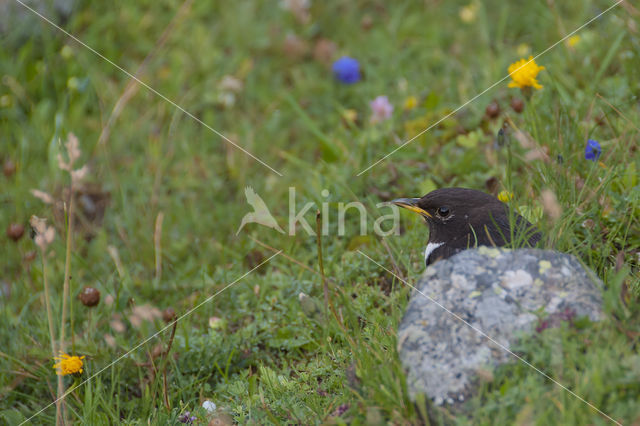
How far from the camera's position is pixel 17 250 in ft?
16.0

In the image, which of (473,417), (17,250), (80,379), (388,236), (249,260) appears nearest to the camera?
(473,417)

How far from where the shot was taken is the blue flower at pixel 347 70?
5.83m

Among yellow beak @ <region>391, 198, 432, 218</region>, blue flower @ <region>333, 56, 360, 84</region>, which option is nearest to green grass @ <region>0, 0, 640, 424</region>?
blue flower @ <region>333, 56, 360, 84</region>

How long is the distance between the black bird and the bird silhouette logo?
1.03 meters

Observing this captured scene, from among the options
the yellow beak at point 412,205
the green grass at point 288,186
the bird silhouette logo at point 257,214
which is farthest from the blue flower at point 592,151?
the bird silhouette logo at point 257,214

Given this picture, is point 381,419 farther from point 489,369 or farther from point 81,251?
point 81,251

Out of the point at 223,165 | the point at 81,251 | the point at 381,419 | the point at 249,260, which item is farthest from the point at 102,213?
the point at 381,419

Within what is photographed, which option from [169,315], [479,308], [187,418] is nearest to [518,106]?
[479,308]

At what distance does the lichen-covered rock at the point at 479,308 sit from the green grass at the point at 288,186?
0.24 feet

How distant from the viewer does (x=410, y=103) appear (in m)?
5.23

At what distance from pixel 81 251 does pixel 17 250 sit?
44 centimetres

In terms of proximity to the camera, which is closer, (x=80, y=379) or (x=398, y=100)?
(x=80, y=379)

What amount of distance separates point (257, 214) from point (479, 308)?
2.35m

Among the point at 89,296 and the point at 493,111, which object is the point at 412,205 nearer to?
the point at 493,111
